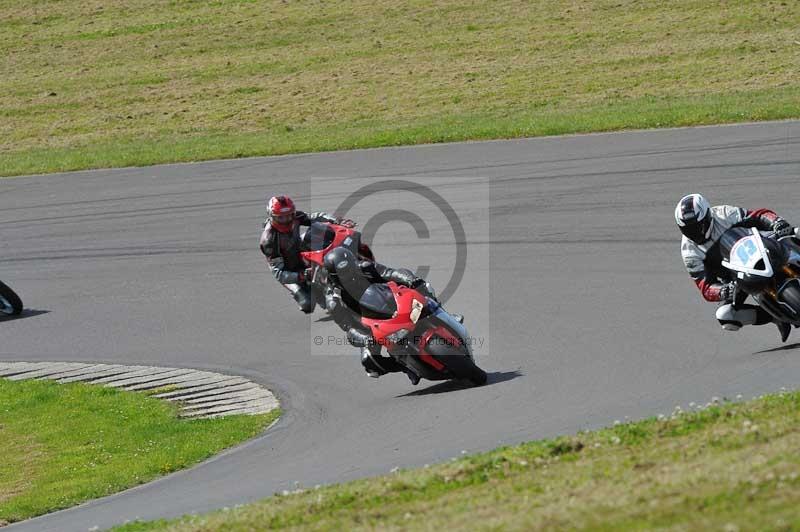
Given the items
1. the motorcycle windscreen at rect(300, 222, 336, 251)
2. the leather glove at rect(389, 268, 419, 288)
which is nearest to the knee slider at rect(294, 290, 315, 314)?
the motorcycle windscreen at rect(300, 222, 336, 251)

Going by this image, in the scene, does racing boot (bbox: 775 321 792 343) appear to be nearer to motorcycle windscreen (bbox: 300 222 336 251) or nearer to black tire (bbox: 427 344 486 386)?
black tire (bbox: 427 344 486 386)

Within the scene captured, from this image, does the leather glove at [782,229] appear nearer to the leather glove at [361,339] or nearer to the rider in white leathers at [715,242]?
the rider in white leathers at [715,242]

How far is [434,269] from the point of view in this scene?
18875 millimetres

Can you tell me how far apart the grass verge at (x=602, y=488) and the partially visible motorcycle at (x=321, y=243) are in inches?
283

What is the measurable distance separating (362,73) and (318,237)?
23.2m

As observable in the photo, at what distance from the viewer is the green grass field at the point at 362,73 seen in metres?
30.0

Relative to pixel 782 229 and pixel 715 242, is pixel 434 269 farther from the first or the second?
pixel 782 229

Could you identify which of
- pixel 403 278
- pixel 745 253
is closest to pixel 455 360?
pixel 403 278

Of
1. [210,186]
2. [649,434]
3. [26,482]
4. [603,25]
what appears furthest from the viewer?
[603,25]

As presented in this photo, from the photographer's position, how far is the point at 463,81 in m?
36.6

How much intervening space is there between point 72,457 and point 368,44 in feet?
99.3

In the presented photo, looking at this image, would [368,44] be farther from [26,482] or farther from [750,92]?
[26,482]

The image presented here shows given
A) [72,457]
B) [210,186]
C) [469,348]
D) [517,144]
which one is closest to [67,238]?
[210,186]

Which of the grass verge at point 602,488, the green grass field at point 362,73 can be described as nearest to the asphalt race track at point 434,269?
the grass verge at point 602,488
